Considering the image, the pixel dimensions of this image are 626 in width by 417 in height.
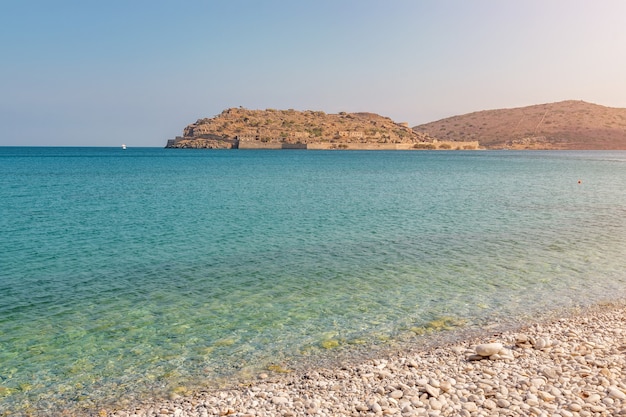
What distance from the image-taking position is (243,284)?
13.1 metres

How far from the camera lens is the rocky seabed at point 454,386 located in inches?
253

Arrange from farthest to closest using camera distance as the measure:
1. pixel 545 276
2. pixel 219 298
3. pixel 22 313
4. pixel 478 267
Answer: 1. pixel 478 267
2. pixel 545 276
3. pixel 219 298
4. pixel 22 313

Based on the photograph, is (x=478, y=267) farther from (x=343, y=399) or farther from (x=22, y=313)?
(x=22, y=313)

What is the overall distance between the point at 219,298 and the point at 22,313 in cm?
410

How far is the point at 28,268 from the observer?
1448 cm

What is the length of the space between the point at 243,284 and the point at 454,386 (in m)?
7.10

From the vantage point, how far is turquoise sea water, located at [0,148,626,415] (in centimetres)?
853

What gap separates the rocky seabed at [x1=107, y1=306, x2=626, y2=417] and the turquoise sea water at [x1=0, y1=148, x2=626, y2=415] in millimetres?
881

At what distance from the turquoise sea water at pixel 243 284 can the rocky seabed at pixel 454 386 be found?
88 cm

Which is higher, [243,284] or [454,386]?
[454,386]

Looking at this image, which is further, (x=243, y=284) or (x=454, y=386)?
(x=243, y=284)

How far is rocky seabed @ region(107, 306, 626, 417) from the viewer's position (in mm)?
6418

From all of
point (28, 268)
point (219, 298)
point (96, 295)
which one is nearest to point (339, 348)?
point (219, 298)

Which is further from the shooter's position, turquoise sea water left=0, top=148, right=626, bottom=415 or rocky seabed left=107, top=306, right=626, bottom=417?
turquoise sea water left=0, top=148, right=626, bottom=415
